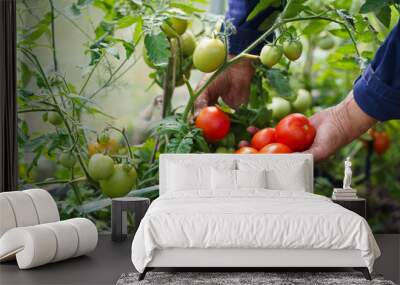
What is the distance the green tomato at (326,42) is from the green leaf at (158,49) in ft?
4.06

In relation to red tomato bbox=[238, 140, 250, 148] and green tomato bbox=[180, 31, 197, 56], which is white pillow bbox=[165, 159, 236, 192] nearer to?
red tomato bbox=[238, 140, 250, 148]

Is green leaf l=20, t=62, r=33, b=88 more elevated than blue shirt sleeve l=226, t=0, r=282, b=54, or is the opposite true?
blue shirt sleeve l=226, t=0, r=282, b=54

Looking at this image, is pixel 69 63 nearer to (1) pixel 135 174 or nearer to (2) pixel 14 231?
(1) pixel 135 174

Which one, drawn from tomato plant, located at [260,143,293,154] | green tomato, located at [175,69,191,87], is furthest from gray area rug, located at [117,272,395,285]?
green tomato, located at [175,69,191,87]

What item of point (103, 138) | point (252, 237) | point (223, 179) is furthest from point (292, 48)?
point (252, 237)

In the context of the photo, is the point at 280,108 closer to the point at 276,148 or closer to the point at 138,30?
the point at 276,148

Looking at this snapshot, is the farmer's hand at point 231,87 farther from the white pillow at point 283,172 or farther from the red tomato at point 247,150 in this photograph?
the white pillow at point 283,172

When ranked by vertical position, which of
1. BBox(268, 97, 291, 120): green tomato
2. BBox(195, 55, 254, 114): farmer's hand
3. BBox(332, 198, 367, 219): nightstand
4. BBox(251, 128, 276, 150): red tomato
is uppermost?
BBox(195, 55, 254, 114): farmer's hand

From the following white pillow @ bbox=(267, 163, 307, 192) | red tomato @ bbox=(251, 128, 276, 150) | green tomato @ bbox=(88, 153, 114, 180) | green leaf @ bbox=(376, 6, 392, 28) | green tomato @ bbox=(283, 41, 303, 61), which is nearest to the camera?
green leaf @ bbox=(376, 6, 392, 28)

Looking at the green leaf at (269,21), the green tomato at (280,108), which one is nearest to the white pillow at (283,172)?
the green tomato at (280,108)

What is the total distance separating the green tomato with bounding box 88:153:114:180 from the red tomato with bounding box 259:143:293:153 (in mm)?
1015

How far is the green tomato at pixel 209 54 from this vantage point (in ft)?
15.2

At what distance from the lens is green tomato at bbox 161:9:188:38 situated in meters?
4.79

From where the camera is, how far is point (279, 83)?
4793 millimetres
